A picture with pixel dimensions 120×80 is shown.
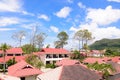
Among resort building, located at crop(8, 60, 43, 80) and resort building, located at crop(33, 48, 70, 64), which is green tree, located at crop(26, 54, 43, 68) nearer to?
resort building, located at crop(8, 60, 43, 80)

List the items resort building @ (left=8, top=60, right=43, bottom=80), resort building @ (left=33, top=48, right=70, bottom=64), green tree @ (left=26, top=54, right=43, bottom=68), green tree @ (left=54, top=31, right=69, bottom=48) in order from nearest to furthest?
resort building @ (left=8, top=60, right=43, bottom=80) → green tree @ (left=26, top=54, right=43, bottom=68) → resort building @ (left=33, top=48, right=70, bottom=64) → green tree @ (left=54, top=31, right=69, bottom=48)

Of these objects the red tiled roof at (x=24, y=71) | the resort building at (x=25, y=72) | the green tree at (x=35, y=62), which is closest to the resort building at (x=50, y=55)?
the green tree at (x=35, y=62)

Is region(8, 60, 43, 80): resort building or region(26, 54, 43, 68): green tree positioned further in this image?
region(26, 54, 43, 68): green tree

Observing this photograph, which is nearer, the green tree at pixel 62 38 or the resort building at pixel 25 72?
the resort building at pixel 25 72

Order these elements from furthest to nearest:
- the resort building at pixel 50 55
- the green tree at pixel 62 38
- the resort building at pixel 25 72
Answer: the green tree at pixel 62 38, the resort building at pixel 50 55, the resort building at pixel 25 72

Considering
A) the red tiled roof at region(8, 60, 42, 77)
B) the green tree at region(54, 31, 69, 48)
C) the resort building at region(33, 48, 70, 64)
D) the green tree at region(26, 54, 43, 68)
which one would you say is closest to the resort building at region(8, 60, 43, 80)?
the red tiled roof at region(8, 60, 42, 77)

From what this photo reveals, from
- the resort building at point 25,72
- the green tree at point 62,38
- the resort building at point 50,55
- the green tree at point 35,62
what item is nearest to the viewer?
the resort building at point 25,72

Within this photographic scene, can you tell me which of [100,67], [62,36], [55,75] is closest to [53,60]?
[62,36]

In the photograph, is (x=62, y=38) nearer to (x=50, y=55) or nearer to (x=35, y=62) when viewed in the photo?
(x=50, y=55)

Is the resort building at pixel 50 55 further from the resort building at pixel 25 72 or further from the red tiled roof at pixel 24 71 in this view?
the resort building at pixel 25 72

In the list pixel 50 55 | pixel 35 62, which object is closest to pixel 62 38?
pixel 50 55

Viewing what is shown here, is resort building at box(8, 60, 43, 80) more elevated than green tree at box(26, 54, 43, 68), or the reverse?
green tree at box(26, 54, 43, 68)

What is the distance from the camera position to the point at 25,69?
1959 inches

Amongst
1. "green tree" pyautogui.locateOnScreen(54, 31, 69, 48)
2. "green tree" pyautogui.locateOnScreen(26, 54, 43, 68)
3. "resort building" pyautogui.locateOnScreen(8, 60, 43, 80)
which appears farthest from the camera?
"green tree" pyautogui.locateOnScreen(54, 31, 69, 48)
